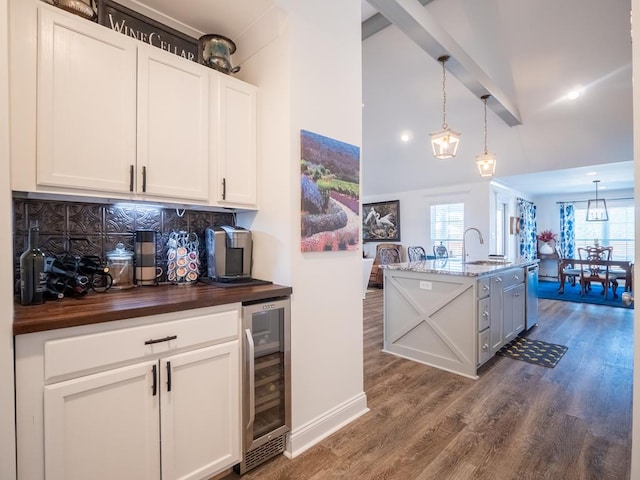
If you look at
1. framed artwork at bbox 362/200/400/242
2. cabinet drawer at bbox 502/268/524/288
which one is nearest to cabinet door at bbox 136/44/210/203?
cabinet drawer at bbox 502/268/524/288

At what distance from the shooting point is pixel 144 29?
1.87 metres

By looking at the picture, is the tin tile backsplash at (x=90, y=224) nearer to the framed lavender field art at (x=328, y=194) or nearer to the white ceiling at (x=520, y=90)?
the framed lavender field art at (x=328, y=194)

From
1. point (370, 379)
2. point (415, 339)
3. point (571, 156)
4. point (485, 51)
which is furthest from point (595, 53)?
point (370, 379)

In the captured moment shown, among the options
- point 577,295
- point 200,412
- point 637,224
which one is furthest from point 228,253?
point 577,295

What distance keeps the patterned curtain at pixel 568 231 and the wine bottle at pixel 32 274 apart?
1052cm

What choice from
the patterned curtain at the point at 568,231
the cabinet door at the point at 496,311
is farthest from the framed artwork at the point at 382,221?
the cabinet door at the point at 496,311

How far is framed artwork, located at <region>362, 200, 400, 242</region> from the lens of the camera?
321 inches

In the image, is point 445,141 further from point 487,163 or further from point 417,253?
point 417,253

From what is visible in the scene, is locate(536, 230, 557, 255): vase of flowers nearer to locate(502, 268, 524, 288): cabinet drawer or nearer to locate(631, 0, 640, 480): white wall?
locate(502, 268, 524, 288): cabinet drawer

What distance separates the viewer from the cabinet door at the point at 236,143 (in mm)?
1917

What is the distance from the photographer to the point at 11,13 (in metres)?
1.27

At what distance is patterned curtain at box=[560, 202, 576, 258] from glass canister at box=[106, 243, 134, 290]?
33.3ft

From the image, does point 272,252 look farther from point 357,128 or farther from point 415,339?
point 415,339

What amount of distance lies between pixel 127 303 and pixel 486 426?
2.35 metres
